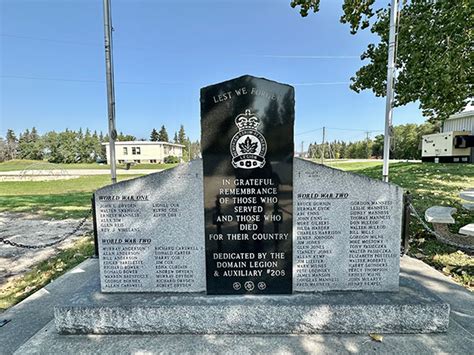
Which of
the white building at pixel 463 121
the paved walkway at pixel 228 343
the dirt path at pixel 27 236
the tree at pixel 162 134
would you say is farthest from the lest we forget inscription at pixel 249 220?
the tree at pixel 162 134

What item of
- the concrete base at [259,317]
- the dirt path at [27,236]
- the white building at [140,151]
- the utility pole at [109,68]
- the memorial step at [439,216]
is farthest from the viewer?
the white building at [140,151]

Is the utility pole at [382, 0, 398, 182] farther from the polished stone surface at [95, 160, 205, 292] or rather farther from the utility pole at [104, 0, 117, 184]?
the utility pole at [104, 0, 117, 184]

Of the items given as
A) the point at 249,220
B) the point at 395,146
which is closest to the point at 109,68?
the point at 249,220

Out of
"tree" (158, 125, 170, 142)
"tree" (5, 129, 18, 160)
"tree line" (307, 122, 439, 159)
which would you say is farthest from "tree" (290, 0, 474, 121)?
"tree" (5, 129, 18, 160)

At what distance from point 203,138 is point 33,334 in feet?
8.99

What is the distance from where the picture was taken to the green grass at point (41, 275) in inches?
159

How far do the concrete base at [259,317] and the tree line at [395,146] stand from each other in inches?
1063

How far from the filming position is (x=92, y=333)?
114 inches

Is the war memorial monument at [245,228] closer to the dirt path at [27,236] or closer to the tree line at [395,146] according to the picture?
the dirt path at [27,236]

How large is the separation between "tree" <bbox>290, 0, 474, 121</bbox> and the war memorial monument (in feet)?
16.9

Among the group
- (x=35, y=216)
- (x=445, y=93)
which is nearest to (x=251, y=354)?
(x=445, y=93)

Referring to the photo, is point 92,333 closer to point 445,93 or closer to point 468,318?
point 468,318

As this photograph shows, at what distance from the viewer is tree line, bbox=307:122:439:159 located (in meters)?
50.9

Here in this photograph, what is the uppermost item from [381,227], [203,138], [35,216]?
[203,138]
